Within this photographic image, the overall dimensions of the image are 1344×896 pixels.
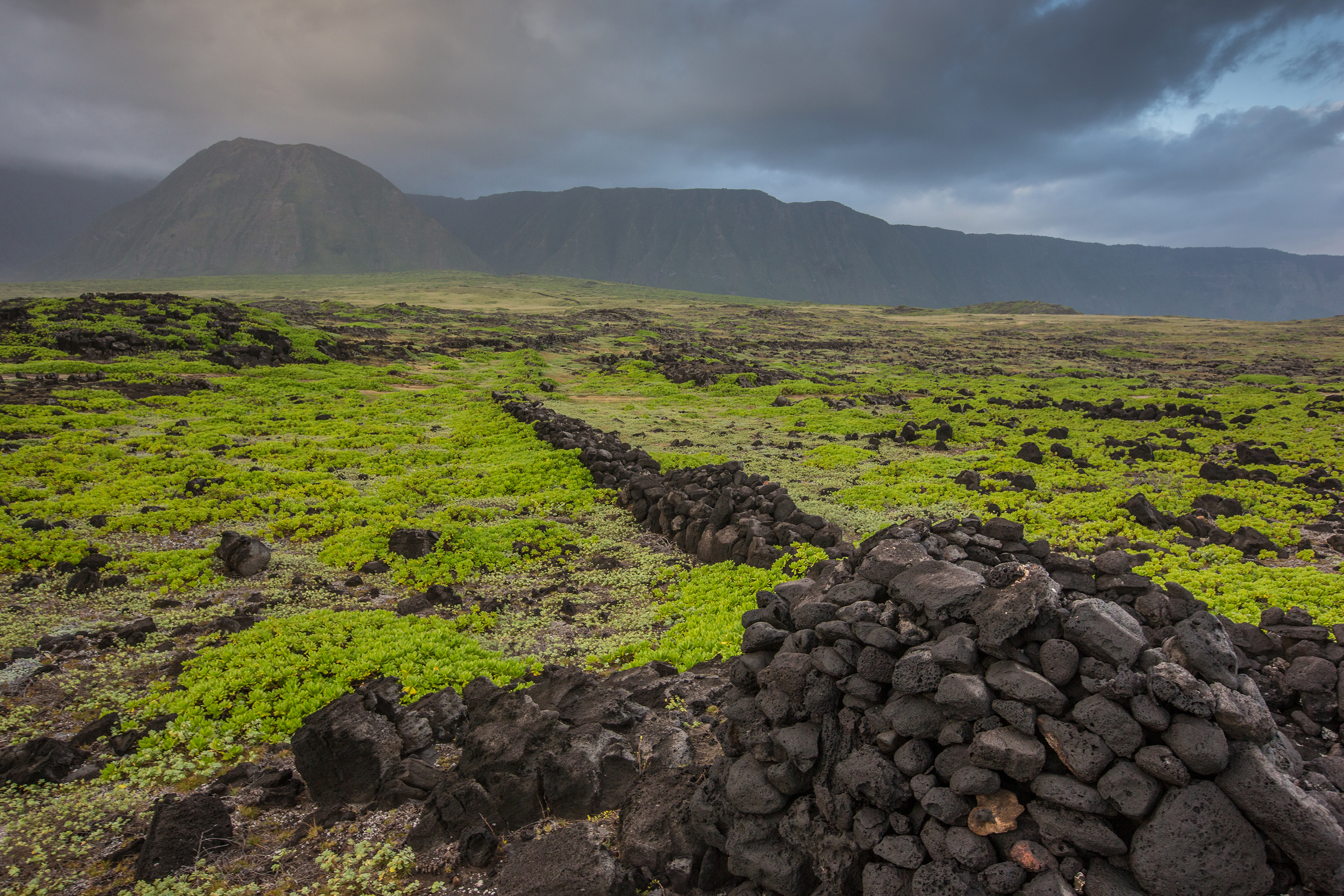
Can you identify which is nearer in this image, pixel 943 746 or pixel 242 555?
pixel 943 746

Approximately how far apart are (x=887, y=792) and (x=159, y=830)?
8969mm

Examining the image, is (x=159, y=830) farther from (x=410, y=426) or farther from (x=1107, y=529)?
(x=410, y=426)

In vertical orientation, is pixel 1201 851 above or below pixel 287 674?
above

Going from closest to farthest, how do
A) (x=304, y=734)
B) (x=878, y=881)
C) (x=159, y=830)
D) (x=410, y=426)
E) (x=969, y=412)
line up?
(x=878, y=881), (x=159, y=830), (x=304, y=734), (x=410, y=426), (x=969, y=412)

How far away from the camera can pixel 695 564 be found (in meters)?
16.6

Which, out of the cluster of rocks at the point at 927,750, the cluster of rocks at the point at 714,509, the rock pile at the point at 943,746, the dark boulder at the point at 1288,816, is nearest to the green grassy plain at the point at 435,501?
the cluster of rocks at the point at 714,509

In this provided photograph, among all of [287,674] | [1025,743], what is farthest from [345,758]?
[1025,743]

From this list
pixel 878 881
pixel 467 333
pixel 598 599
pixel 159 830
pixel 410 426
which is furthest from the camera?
pixel 467 333

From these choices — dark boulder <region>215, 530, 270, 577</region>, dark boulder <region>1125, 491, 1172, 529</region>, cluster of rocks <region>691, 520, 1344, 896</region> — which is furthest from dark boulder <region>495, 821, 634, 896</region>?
dark boulder <region>1125, 491, 1172, 529</region>

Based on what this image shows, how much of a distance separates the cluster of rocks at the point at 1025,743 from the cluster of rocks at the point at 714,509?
23.5 ft

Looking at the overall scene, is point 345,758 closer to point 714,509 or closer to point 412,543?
point 412,543

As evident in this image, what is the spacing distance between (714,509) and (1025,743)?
38.9 ft

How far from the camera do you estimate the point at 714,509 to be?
57.8ft

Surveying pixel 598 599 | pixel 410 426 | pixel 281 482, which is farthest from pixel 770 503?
pixel 410 426
